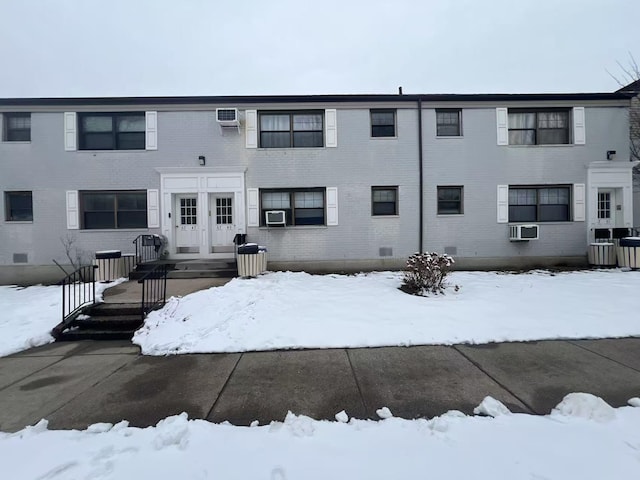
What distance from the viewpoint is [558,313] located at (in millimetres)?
5633

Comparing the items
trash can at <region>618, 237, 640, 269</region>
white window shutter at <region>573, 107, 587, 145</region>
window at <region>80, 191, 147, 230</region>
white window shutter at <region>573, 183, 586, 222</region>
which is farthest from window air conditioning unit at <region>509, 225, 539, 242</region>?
window at <region>80, 191, 147, 230</region>

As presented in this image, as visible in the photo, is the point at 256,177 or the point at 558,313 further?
the point at 256,177

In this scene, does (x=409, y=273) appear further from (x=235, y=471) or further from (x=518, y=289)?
(x=235, y=471)

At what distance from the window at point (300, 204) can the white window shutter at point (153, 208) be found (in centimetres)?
360

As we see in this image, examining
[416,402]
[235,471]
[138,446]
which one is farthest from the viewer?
[416,402]

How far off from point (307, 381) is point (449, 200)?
9.04 m

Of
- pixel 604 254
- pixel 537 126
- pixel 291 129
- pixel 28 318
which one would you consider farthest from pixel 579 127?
pixel 28 318

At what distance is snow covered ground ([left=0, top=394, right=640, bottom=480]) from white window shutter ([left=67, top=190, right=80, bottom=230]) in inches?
367

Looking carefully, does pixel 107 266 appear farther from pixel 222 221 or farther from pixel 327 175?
pixel 327 175

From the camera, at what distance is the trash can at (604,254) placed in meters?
9.66

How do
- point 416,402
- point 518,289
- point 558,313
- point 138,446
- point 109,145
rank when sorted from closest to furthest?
point 138,446, point 416,402, point 558,313, point 518,289, point 109,145

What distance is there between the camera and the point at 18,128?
32.8ft

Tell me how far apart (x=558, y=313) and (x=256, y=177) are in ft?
29.7

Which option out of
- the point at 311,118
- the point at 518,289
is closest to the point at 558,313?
the point at 518,289
